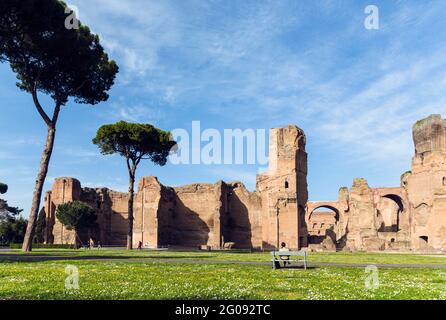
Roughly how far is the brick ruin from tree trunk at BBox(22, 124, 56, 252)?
18900 mm

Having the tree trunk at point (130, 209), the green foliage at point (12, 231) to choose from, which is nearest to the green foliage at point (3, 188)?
the green foliage at point (12, 231)

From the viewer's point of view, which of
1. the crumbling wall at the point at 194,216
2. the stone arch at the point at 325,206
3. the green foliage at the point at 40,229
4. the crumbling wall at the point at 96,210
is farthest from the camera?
the stone arch at the point at 325,206

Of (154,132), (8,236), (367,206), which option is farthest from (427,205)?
(8,236)

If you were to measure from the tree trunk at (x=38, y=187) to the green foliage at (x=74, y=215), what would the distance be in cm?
2300

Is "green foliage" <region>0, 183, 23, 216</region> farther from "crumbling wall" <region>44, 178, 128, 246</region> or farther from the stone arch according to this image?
the stone arch

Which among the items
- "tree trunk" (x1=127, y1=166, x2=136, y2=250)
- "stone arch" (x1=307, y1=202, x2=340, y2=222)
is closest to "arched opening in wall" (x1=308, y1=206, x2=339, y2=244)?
"stone arch" (x1=307, y1=202, x2=340, y2=222)

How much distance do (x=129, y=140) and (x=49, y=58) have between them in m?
14.1

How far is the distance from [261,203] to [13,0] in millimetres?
33694

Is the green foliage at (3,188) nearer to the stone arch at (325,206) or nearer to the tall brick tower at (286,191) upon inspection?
the tall brick tower at (286,191)

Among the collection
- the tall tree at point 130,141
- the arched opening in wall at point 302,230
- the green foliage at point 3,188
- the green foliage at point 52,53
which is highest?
the green foliage at point 52,53

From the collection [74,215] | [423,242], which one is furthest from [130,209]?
[423,242]

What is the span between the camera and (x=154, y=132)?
40.1 metres

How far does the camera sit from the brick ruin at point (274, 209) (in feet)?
141

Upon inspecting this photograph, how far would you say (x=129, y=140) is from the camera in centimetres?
3869
